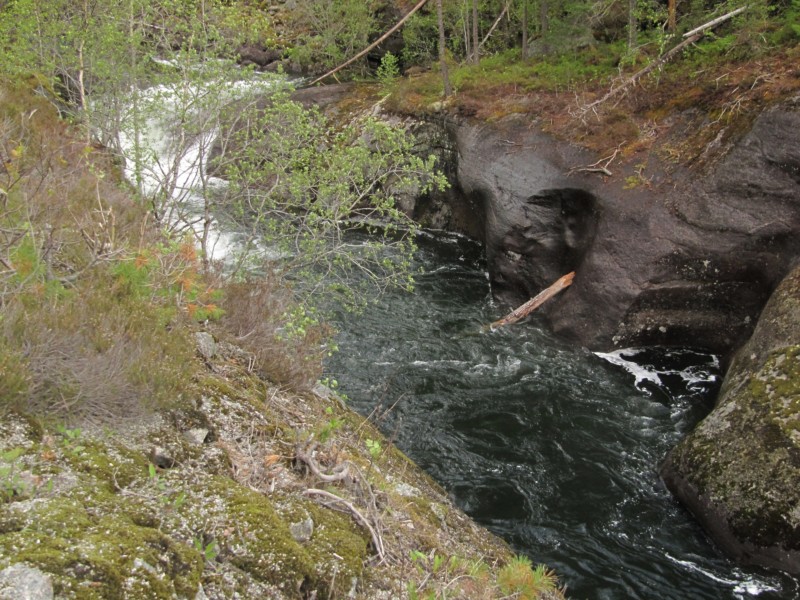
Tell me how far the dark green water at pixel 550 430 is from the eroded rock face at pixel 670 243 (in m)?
0.71

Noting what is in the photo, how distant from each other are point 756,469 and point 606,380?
402 centimetres

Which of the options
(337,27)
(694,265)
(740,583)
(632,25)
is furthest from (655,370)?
(337,27)

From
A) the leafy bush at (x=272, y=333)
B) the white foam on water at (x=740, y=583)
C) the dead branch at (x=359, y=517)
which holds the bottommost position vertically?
the white foam on water at (x=740, y=583)

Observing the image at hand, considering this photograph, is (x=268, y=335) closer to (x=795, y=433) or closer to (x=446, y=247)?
(x=795, y=433)

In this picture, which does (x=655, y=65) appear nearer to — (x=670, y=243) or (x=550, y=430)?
(x=670, y=243)

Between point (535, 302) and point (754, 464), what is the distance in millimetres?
6469

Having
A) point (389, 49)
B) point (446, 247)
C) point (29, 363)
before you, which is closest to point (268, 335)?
point (29, 363)

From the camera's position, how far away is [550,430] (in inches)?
419

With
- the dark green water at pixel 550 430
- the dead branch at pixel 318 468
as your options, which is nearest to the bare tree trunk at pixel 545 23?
the dark green water at pixel 550 430

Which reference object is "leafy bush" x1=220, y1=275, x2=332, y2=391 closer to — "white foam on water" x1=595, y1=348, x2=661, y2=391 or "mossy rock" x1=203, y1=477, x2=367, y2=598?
"mossy rock" x1=203, y1=477, x2=367, y2=598

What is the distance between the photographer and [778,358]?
30.5ft

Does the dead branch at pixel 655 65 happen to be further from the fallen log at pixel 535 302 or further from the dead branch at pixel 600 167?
the fallen log at pixel 535 302

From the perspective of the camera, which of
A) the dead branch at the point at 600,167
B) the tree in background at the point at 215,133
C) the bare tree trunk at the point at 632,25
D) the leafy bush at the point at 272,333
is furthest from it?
the bare tree trunk at the point at 632,25

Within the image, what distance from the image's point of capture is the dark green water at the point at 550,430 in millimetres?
8008
